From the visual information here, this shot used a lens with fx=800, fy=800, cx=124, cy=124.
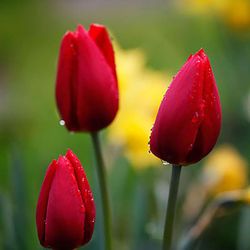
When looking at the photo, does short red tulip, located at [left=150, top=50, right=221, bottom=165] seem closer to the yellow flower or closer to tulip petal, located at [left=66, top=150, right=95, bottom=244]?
tulip petal, located at [left=66, top=150, right=95, bottom=244]

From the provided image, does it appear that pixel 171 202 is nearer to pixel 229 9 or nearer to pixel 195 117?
pixel 195 117

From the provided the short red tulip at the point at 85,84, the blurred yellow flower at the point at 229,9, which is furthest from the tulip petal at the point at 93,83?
the blurred yellow flower at the point at 229,9

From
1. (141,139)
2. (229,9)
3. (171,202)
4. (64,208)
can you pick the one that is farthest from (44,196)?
(229,9)

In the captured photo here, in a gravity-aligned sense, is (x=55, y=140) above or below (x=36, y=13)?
below

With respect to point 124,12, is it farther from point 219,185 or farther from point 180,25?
point 219,185

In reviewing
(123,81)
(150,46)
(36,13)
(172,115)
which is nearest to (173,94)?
(172,115)

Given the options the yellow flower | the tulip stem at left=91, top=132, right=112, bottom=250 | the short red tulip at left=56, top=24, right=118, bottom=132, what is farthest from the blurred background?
the short red tulip at left=56, top=24, right=118, bottom=132
